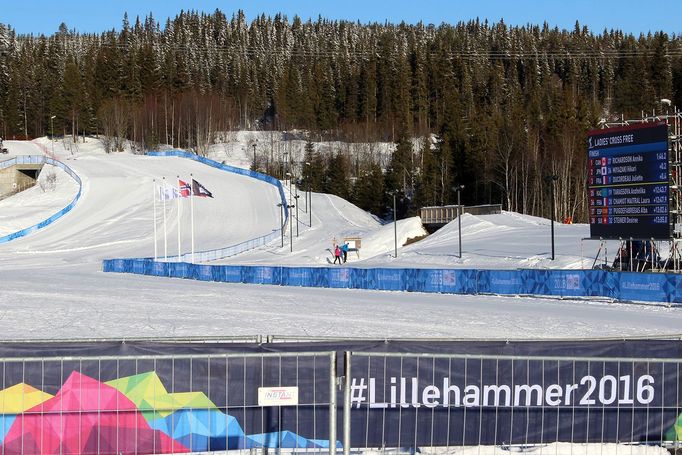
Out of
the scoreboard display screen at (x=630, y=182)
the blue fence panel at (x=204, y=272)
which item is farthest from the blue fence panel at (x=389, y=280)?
the blue fence panel at (x=204, y=272)

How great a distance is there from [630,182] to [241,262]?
94.1 ft

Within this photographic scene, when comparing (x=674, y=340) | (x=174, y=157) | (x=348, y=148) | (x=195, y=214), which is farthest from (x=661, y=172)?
(x=348, y=148)

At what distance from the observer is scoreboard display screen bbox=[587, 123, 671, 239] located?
3067 centimetres

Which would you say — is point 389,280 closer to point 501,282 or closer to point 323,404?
point 501,282

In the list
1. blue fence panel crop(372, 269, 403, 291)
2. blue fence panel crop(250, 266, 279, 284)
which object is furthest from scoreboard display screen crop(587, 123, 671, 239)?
blue fence panel crop(250, 266, 279, 284)

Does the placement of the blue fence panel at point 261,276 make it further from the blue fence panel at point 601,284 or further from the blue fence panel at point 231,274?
the blue fence panel at point 601,284

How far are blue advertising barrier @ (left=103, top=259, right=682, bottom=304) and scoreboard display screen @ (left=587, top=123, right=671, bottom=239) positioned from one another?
3.41 metres

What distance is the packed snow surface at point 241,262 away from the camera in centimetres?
2158

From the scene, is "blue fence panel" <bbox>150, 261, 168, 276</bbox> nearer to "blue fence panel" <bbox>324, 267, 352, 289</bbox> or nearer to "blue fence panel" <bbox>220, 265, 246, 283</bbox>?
"blue fence panel" <bbox>220, 265, 246, 283</bbox>

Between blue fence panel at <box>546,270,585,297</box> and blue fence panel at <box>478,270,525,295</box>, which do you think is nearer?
blue fence panel at <box>546,270,585,297</box>

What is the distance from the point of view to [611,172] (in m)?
32.3

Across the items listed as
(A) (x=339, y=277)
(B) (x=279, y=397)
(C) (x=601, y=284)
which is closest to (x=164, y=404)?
(B) (x=279, y=397)

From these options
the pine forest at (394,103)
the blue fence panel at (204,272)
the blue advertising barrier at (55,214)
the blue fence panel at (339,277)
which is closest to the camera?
the blue fence panel at (339,277)

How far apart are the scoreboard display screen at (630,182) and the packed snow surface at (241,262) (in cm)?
503
